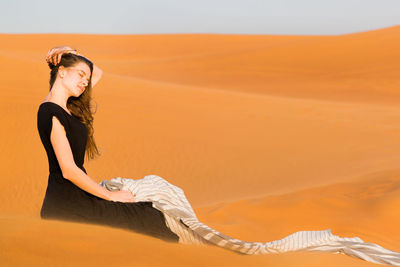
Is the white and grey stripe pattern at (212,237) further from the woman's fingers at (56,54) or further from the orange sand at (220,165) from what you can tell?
the woman's fingers at (56,54)

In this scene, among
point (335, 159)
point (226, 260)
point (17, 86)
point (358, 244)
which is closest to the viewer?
point (226, 260)

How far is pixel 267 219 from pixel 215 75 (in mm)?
25159

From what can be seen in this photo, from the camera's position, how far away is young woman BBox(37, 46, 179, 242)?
3.63 meters

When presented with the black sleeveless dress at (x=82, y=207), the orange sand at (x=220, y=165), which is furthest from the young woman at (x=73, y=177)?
the orange sand at (x=220, y=165)

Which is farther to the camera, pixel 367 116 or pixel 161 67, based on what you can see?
pixel 161 67

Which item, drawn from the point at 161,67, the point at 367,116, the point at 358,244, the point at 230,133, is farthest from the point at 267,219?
the point at 161,67

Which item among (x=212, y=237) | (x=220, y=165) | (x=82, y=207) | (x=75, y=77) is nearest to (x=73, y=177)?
(x=82, y=207)

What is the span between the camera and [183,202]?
13.3ft

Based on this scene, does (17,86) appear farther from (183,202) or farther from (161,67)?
(161,67)

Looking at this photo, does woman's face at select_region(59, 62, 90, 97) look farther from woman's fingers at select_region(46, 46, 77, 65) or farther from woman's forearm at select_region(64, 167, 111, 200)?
woman's forearm at select_region(64, 167, 111, 200)

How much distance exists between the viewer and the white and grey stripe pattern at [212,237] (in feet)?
11.9

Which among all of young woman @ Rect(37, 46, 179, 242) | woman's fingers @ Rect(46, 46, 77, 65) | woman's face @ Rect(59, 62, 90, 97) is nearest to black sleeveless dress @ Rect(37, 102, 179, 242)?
young woman @ Rect(37, 46, 179, 242)

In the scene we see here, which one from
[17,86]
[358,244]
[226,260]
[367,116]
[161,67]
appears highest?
[161,67]

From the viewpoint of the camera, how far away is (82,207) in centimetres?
367
